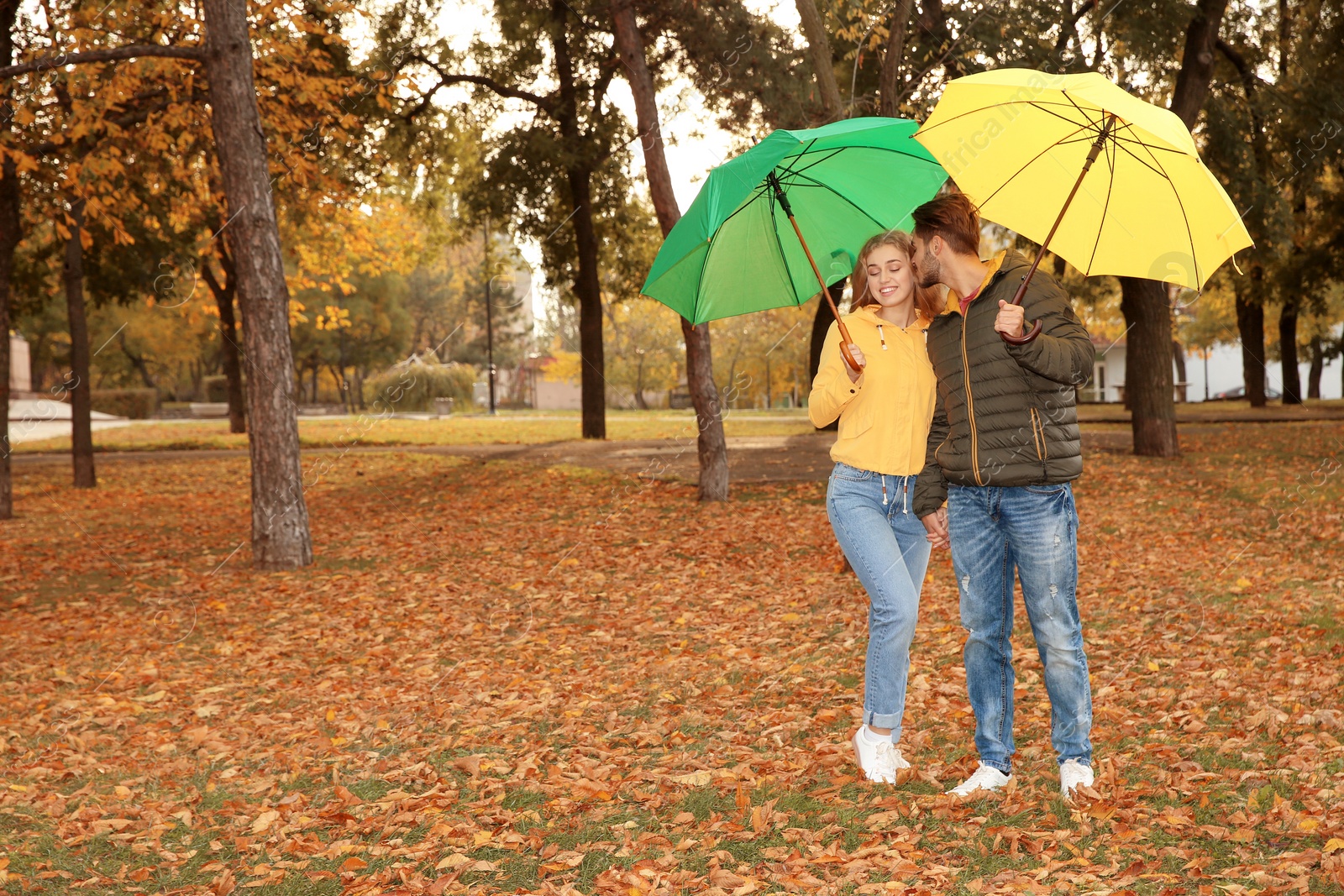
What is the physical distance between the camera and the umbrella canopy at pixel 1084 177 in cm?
353

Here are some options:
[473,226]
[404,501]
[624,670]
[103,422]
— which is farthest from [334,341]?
[624,670]

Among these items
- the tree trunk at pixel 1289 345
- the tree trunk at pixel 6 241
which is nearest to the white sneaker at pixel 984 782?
the tree trunk at pixel 6 241

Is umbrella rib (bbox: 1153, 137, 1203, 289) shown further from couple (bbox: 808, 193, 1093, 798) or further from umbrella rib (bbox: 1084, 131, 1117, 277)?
couple (bbox: 808, 193, 1093, 798)

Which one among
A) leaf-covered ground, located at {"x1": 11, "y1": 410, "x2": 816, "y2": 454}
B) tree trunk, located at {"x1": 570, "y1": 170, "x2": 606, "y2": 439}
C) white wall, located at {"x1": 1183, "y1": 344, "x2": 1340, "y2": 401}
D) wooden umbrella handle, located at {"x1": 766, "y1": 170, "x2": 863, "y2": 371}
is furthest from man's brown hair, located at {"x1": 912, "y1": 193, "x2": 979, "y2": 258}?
white wall, located at {"x1": 1183, "y1": 344, "x2": 1340, "y2": 401}

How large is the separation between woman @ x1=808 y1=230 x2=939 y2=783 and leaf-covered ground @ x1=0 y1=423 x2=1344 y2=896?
958mm

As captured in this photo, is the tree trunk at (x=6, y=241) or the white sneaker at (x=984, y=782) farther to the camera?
the tree trunk at (x=6, y=241)

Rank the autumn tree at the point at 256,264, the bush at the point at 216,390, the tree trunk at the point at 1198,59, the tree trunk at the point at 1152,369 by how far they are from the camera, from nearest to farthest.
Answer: the autumn tree at the point at 256,264
the tree trunk at the point at 1198,59
the tree trunk at the point at 1152,369
the bush at the point at 216,390

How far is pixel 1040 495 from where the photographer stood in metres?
3.70

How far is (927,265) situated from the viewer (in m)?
3.86

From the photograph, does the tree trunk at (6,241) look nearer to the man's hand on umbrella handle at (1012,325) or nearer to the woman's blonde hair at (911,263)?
the woman's blonde hair at (911,263)

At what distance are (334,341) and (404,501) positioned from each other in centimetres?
4048

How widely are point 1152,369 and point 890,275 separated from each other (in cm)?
1252

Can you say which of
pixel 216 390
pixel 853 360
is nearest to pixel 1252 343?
pixel 853 360

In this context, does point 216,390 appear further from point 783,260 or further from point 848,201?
point 848,201
